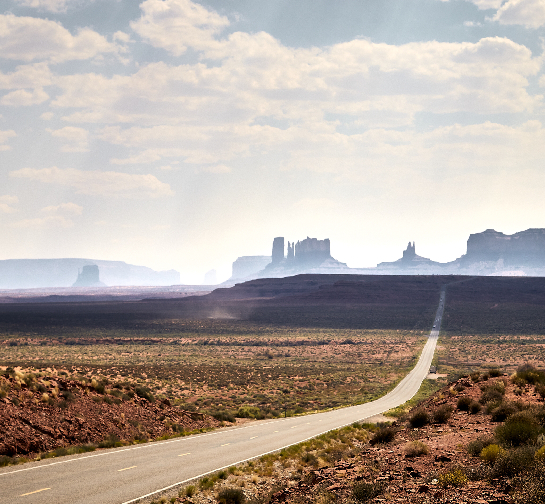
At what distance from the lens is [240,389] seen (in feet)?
141

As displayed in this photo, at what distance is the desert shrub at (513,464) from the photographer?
925 centimetres

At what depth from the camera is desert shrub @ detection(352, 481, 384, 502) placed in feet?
30.6

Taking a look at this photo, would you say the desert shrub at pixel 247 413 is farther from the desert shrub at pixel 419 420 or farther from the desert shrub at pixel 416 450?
the desert shrub at pixel 416 450

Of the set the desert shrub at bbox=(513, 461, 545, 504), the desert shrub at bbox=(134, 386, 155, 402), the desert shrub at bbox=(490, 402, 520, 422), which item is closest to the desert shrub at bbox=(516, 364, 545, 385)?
the desert shrub at bbox=(490, 402, 520, 422)

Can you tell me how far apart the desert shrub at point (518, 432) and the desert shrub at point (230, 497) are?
6.33m

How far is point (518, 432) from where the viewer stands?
1148cm

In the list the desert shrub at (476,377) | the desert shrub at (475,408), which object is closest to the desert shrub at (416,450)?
the desert shrub at (475,408)

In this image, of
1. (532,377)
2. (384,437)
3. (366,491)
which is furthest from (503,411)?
(366,491)

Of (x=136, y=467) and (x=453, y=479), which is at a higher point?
(x=453, y=479)

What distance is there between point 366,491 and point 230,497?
3794 mm

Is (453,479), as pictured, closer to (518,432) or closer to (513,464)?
(513,464)

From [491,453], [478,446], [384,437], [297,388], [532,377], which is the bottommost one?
[297,388]

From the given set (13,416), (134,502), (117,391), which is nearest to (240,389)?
(117,391)

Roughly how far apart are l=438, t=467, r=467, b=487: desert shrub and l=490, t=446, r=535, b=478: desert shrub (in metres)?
0.56
